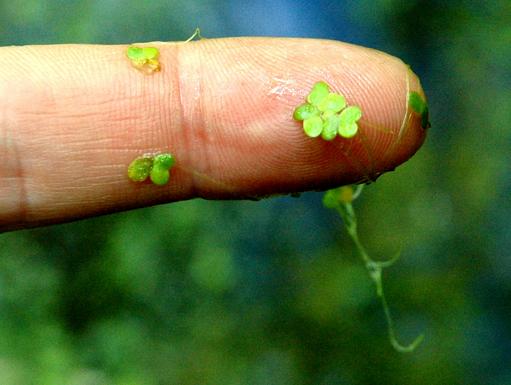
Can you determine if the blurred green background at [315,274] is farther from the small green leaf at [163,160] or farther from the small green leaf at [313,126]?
the small green leaf at [313,126]

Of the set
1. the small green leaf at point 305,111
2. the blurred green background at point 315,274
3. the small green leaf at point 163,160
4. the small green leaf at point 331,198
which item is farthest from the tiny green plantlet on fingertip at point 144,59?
the blurred green background at point 315,274

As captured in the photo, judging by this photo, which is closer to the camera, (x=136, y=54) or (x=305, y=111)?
(x=305, y=111)

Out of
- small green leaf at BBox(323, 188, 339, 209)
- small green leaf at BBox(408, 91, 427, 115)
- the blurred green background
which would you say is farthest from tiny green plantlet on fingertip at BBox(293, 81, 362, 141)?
the blurred green background

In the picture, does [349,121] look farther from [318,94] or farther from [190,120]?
[190,120]

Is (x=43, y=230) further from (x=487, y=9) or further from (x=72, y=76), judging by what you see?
(x=487, y=9)

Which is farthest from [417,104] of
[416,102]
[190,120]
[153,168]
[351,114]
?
[153,168]

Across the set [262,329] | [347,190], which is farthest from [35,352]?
[347,190]
